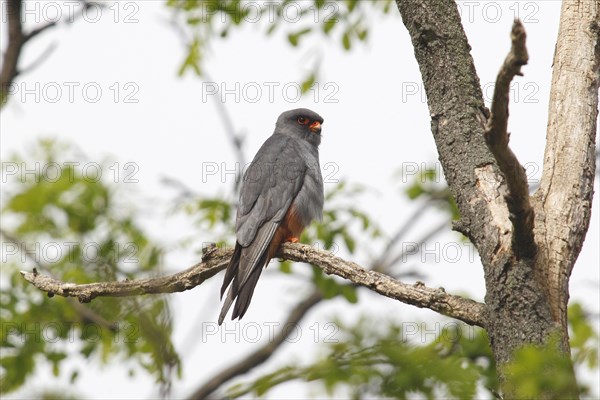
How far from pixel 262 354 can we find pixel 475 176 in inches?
204

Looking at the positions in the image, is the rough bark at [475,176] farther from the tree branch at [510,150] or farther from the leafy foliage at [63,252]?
the leafy foliage at [63,252]

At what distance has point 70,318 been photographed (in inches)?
337

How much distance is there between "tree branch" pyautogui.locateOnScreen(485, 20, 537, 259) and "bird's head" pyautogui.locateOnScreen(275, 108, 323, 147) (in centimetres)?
451

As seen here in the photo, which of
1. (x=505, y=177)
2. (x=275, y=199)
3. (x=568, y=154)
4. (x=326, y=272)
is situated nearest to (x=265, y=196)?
(x=275, y=199)

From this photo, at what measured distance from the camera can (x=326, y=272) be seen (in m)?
4.59

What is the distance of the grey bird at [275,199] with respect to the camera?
18.4 feet

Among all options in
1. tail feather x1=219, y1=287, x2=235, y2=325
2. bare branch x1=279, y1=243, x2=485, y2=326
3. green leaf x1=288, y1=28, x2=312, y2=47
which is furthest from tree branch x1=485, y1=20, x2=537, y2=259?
green leaf x1=288, y1=28, x2=312, y2=47

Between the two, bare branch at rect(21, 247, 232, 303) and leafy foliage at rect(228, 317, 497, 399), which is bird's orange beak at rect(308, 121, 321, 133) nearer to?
bare branch at rect(21, 247, 232, 303)

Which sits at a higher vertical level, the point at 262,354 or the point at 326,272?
the point at 326,272

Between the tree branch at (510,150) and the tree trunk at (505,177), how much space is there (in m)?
0.04

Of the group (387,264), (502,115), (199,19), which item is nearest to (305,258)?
(502,115)

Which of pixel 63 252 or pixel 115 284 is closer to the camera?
pixel 115 284

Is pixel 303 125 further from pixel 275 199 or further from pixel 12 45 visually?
pixel 12 45

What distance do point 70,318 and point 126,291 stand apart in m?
4.37
